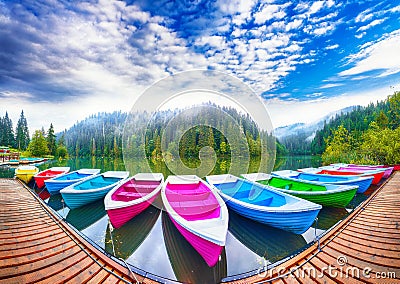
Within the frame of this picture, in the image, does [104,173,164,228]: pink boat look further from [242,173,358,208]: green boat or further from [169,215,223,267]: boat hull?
[242,173,358,208]: green boat

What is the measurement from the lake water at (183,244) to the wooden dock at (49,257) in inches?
75.0

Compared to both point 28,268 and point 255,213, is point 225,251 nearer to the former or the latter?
point 255,213

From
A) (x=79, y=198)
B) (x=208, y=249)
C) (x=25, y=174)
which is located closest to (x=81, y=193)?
(x=79, y=198)

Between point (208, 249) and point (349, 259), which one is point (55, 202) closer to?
point (208, 249)

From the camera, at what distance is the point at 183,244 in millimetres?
5379

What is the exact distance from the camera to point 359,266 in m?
2.63

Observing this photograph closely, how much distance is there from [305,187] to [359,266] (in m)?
6.46

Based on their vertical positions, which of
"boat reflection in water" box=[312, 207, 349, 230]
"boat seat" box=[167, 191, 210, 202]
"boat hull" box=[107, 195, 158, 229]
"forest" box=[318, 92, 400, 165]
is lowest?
"boat reflection in water" box=[312, 207, 349, 230]

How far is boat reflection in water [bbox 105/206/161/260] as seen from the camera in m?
5.36

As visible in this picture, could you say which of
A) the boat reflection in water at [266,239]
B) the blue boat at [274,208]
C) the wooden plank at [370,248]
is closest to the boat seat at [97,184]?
the blue boat at [274,208]

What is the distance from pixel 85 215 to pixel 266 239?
6967 mm

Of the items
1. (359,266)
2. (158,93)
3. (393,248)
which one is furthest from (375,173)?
(158,93)

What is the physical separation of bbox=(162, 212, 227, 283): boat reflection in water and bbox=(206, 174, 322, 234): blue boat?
5.45 feet

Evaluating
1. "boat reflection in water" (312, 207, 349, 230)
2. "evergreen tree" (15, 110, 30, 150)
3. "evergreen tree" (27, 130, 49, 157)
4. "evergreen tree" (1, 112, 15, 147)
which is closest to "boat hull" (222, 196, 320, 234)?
"boat reflection in water" (312, 207, 349, 230)
